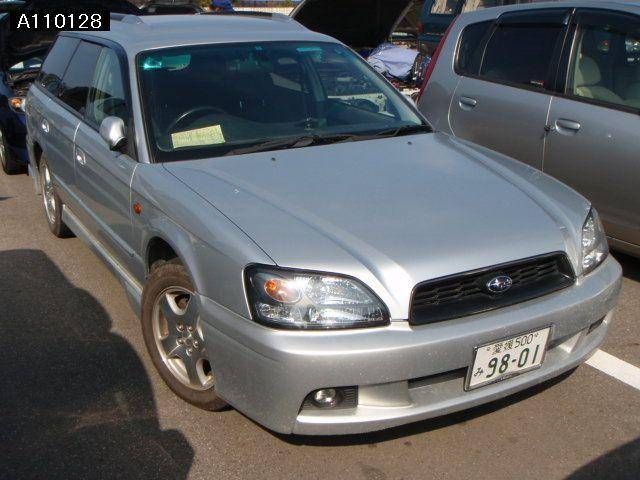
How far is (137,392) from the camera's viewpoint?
3363mm

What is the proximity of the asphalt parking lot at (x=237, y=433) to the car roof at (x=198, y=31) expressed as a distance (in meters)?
1.57

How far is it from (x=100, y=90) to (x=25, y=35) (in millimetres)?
4314

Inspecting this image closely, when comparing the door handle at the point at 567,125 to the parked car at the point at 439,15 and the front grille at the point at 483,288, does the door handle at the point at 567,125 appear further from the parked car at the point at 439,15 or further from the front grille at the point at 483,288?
the parked car at the point at 439,15

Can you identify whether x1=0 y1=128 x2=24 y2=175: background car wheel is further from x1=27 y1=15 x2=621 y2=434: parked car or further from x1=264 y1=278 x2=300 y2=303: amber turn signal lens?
x1=264 y1=278 x2=300 y2=303: amber turn signal lens

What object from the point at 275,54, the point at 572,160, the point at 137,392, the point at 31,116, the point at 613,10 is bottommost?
the point at 137,392

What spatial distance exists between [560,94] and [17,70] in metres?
5.54

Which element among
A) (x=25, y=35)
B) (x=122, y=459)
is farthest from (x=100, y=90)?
(x=25, y=35)

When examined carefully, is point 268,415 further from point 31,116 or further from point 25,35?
point 25,35

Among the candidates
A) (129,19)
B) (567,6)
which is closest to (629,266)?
(567,6)

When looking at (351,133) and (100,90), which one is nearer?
(351,133)

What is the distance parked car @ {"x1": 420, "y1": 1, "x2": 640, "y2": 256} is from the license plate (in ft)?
6.06

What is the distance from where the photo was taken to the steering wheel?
356 cm

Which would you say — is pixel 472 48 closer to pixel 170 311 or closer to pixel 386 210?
pixel 386 210

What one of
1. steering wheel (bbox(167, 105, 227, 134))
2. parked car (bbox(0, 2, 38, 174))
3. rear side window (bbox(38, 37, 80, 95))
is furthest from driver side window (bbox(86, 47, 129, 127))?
parked car (bbox(0, 2, 38, 174))
